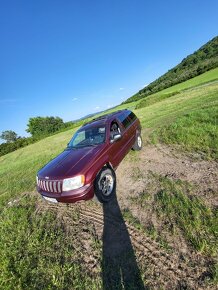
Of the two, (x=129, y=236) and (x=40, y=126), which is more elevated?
(x=40, y=126)

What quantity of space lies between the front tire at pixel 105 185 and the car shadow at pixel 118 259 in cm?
58

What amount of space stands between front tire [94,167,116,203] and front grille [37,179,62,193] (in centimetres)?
82

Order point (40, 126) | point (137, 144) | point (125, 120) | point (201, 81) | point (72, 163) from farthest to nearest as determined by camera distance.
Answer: point (40, 126) < point (201, 81) < point (137, 144) < point (125, 120) < point (72, 163)

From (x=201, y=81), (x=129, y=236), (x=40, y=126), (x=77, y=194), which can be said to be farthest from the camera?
(x=40, y=126)

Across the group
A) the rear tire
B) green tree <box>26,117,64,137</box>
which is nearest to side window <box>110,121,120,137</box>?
the rear tire

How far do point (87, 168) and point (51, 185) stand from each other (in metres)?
0.94

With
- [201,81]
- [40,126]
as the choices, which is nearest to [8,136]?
[40,126]

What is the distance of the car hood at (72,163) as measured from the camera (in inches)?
183

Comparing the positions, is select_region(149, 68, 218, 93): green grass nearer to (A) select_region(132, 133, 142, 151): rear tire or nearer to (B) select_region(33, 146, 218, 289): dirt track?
(A) select_region(132, 133, 142, 151): rear tire

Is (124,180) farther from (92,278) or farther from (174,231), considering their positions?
(92,278)

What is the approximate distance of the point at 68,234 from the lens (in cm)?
426

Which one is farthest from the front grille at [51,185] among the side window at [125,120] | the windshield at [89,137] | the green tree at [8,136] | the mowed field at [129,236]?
the green tree at [8,136]

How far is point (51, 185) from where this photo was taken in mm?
4766

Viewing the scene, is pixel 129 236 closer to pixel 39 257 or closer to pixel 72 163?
pixel 39 257
